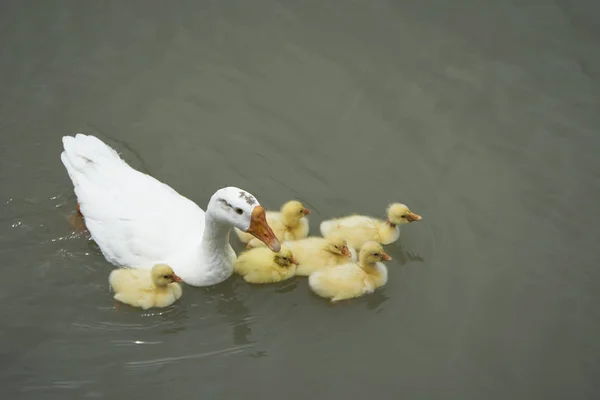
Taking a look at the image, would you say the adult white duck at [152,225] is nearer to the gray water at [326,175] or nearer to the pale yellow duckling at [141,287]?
the pale yellow duckling at [141,287]

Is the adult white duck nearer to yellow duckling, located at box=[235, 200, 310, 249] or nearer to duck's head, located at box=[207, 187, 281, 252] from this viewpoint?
duck's head, located at box=[207, 187, 281, 252]

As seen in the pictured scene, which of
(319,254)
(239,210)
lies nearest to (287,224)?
(319,254)

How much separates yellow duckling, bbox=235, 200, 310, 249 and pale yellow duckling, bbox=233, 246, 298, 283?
9.4 inches

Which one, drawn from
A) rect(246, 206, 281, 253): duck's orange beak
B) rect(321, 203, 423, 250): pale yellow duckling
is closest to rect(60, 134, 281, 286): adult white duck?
rect(246, 206, 281, 253): duck's orange beak

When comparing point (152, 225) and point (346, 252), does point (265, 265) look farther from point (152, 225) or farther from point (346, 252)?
point (152, 225)

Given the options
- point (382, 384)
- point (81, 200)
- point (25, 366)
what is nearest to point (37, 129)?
point (81, 200)

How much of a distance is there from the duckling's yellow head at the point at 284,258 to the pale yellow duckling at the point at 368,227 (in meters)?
0.51

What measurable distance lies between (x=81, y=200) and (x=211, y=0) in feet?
9.76

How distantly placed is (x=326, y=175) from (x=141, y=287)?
1952mm

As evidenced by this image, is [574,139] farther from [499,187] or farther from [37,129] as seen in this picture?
[37,129]

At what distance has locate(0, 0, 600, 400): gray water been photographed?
181 inches

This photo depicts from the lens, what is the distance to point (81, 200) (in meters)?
4.99

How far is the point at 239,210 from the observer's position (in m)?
4.43

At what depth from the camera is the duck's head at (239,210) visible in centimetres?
441
